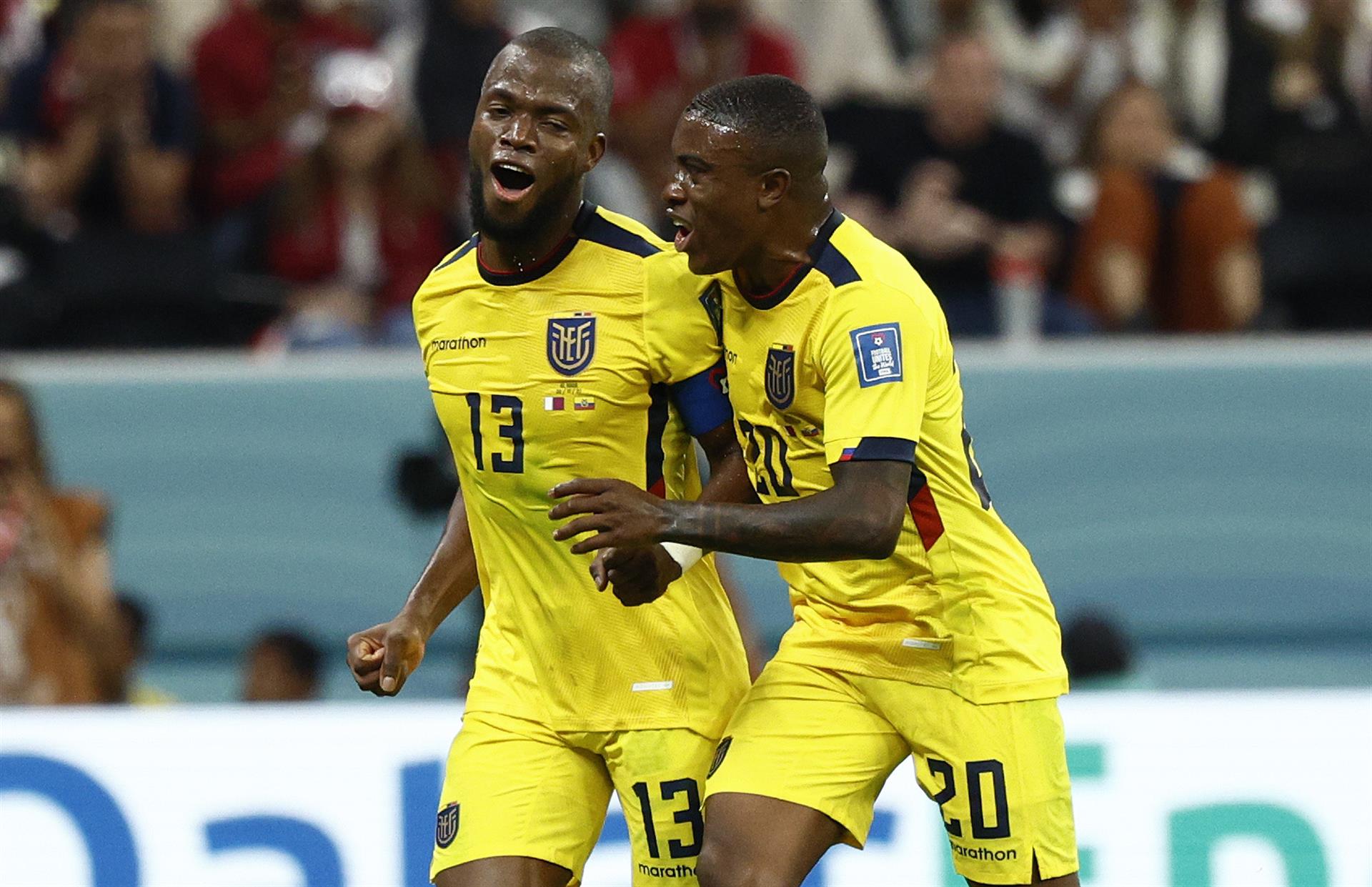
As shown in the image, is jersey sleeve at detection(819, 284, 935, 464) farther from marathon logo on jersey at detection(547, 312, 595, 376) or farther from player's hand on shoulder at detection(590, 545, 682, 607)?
marathon logo on jersey at detection(547, 312, 595, 376)

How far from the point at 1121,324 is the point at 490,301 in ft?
16.1

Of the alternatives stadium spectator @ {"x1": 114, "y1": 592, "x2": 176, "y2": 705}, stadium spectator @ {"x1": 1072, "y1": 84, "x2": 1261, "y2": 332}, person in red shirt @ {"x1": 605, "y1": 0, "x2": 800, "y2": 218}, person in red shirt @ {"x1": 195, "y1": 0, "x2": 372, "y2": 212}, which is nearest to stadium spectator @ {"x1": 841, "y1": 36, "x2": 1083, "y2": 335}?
stadium spectator @ {"x1": 1072, "y1": 84, "x2": 1261, "y2": 332}

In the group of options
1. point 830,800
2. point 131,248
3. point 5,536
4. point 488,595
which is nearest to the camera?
point 830,800

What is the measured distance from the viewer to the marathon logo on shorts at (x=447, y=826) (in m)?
4.29

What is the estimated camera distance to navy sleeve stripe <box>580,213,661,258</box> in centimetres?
437

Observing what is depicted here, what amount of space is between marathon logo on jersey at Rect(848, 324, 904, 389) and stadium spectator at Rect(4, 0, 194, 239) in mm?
5373

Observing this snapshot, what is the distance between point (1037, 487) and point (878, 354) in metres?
4.45

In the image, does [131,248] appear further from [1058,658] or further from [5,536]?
[1058,658]

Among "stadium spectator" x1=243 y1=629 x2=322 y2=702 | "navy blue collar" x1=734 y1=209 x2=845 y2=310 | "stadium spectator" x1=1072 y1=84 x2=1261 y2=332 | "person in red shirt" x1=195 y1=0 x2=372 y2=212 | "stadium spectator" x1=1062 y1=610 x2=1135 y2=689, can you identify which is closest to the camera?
"navy blue collar" x1=734 y1=209 x2=845 y2=310

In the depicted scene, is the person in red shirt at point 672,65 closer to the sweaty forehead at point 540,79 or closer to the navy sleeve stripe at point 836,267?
the sweaty forehead at point 540,79

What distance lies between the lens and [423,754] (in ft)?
18.6

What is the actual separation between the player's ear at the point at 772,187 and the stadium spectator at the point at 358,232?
178 inches

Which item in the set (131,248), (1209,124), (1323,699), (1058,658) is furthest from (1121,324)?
(1058,658)

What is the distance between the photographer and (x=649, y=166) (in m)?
9.05
